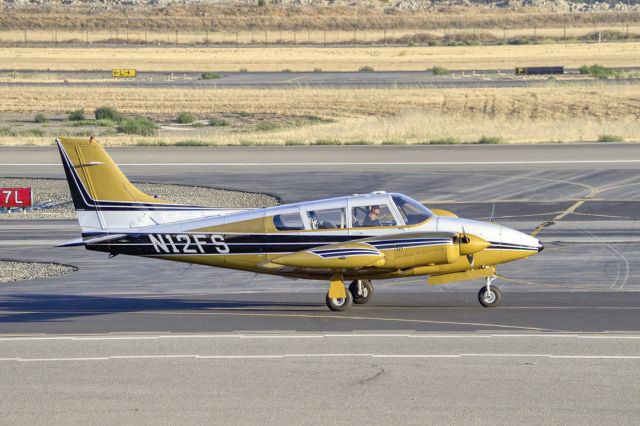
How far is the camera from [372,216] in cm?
2030

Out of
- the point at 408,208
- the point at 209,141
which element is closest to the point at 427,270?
the point at 408,208

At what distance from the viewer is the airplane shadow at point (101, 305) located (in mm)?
20953

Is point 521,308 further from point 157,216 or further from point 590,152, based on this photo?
point 590,152

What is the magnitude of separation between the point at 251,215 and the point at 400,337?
4197mm

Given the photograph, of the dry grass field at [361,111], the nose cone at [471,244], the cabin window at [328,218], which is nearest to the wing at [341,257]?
the cabin window at [328,218]

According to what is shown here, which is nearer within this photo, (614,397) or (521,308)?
(614,397)

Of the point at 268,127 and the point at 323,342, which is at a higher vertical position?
the point at 323,342

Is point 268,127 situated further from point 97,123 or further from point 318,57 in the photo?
point 318,57

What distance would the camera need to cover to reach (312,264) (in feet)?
65.0

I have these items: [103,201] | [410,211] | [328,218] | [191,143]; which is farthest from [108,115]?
[410,211]

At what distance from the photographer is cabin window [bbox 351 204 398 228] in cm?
2023

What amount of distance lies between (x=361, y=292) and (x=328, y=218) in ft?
6.43

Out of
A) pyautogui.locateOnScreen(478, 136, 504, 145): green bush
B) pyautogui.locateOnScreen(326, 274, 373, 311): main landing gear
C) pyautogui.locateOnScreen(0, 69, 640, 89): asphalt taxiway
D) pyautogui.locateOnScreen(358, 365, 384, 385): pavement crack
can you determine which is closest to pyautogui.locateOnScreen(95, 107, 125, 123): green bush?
pyautogui.locateOnScreen(0, 69, 640, 89): asphalt taxiway

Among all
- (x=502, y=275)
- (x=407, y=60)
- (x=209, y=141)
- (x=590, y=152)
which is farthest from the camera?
(x=407, y=60)
